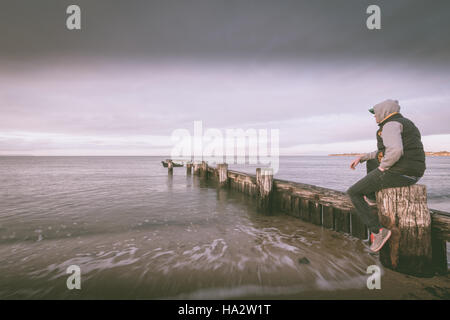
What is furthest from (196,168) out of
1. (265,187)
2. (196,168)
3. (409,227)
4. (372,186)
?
(409,227)

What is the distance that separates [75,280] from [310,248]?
4332mm

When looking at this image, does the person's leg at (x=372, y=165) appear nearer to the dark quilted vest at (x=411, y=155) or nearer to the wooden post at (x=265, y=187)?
the dark quilted vest at (x=411, y=155)

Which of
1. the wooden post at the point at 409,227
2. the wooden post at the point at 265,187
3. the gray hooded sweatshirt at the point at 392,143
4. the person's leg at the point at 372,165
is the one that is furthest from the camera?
the wooden post at the point at 265,187

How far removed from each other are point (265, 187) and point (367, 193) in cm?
360

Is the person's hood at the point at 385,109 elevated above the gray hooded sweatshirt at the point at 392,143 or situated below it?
above

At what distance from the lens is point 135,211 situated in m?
7.52

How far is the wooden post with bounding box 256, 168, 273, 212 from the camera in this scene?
6594mm

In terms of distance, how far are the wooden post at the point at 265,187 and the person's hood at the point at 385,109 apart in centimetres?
375

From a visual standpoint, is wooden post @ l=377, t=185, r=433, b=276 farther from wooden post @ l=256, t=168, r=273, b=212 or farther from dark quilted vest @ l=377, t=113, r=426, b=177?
wooden post @ l=256, t=168, r=273, b=212

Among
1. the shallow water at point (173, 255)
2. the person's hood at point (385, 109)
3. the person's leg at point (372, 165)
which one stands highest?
the person's hood at point (385, 109)

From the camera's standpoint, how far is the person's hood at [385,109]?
3014mm

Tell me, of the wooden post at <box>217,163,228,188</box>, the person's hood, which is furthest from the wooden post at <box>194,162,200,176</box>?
the person's hood

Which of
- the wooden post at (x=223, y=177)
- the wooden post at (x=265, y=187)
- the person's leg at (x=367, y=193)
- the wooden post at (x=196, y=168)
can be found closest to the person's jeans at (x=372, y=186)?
the person's leg at (x=367, y=193)
